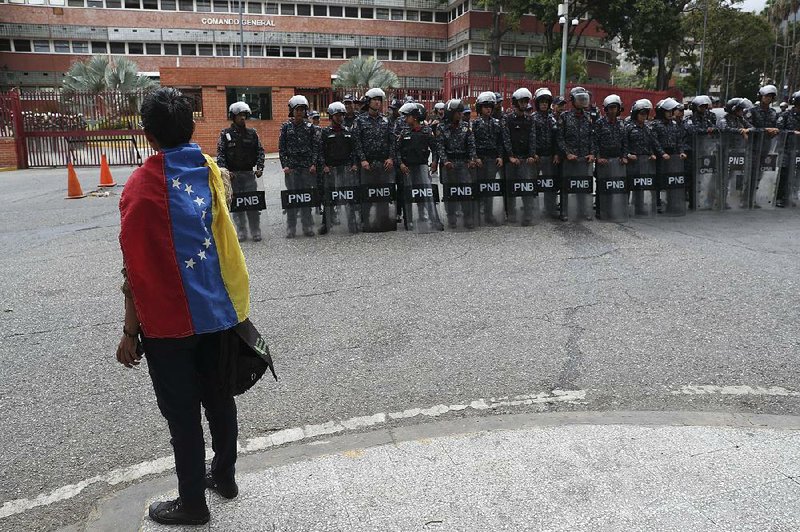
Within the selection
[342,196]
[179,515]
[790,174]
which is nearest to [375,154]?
[342,196]

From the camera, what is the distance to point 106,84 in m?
37.8

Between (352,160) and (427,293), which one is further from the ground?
(352,160)

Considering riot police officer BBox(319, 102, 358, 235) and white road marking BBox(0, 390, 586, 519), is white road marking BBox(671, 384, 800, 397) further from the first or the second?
riot police officer BBox(319, 102, 358, 235)

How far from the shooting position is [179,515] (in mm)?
2850

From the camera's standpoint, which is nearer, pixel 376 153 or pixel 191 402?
pixel 191 402

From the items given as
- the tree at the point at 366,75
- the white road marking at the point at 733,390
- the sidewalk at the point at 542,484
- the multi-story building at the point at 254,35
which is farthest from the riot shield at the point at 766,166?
the multi-story building at the point at 254,35

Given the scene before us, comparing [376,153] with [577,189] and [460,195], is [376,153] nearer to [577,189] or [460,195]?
[460,195]

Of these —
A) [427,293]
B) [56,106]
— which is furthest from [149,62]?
[427,293]

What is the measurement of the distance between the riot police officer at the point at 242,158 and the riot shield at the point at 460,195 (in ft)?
9.56

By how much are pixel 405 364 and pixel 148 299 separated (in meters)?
2.58

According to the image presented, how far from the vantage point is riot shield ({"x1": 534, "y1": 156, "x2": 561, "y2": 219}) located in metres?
10.3

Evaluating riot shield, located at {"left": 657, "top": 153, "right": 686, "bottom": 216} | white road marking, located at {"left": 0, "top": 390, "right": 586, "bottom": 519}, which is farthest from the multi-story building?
white road marking, located at {"left": 0, "top": 390, "right": 586, "bottom": 519}

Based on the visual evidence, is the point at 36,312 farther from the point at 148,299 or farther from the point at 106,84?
the point at 106,84

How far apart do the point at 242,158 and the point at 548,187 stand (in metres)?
4.96
